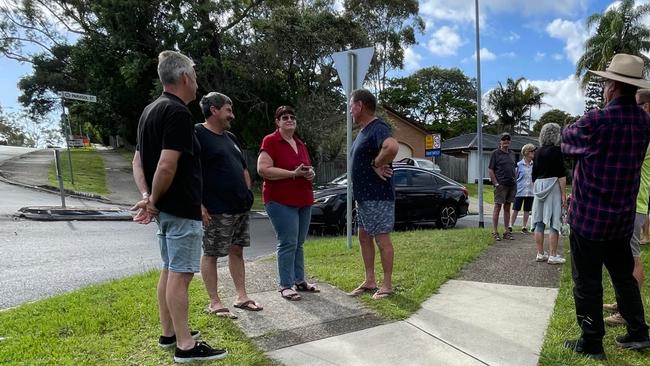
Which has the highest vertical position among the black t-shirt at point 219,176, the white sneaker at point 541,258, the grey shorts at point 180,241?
the black t-shirt at point 219,176

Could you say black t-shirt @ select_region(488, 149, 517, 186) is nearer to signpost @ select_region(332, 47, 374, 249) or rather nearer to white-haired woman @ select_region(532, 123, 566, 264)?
white-haired woman @ select_region(532, 123, 566, 264)

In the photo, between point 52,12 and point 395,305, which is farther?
point 52,12

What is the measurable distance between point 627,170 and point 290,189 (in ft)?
8.59

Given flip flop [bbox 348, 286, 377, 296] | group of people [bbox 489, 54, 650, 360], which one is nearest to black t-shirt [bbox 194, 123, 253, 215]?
flip flop [bbox 348, 286, 377, 296]

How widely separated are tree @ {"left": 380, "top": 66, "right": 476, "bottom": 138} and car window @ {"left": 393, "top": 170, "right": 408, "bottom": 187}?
1583 inches

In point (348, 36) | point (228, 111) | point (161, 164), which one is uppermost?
point (348, 36)

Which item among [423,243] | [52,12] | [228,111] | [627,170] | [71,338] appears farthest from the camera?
[52,12]

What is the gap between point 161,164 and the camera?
9.30ft

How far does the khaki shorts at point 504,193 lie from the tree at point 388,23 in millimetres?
25204

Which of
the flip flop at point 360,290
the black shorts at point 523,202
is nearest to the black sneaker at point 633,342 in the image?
the flip flop at point 360,290

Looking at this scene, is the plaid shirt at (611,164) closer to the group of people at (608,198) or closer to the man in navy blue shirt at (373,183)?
the group of people at (608,198)

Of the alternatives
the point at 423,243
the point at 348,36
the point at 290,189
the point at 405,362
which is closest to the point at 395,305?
the point at 405,362

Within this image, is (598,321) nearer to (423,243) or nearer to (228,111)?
(228,111)

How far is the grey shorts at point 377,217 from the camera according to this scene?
4.33m
